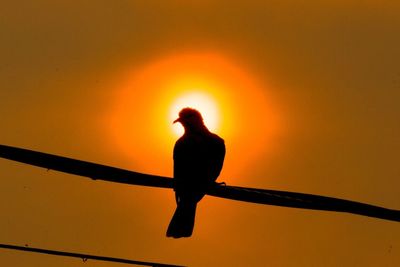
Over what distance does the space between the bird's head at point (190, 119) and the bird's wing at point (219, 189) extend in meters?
4.58

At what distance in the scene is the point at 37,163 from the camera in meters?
6.01

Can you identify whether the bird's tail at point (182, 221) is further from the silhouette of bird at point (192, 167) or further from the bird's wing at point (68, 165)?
the bird's wing at point (68, 165)

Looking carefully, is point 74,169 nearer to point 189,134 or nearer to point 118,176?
point 118,176

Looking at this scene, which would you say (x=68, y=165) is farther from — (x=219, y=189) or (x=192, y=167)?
(x=192, y=167)

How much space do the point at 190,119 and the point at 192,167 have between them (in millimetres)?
1529

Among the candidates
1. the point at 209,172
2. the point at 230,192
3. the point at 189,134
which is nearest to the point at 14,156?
the point at 230,192

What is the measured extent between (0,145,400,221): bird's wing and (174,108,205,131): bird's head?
458 centimetres

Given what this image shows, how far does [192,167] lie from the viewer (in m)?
10.3

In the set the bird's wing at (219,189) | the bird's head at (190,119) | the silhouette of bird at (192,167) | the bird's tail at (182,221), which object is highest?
the bird's head at (190,119)

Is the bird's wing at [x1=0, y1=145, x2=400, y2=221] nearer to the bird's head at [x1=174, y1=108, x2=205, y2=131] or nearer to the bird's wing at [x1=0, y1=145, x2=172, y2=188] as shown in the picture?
the bird's wing at [x1=0, y1=145, x2=172, y2=188]

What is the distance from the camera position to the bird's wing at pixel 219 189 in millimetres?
6023

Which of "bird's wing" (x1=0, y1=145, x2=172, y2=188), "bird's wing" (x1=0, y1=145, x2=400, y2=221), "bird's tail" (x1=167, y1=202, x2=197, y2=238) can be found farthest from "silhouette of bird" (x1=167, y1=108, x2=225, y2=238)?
"bird's wing" (x1=0, y1=145, x2=172, y2=188)

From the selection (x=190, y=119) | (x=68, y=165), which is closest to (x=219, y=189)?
(x=68, y=165)

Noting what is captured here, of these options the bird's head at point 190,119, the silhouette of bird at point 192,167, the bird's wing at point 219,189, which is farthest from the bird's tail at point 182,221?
the bird's wing at point 219,189
